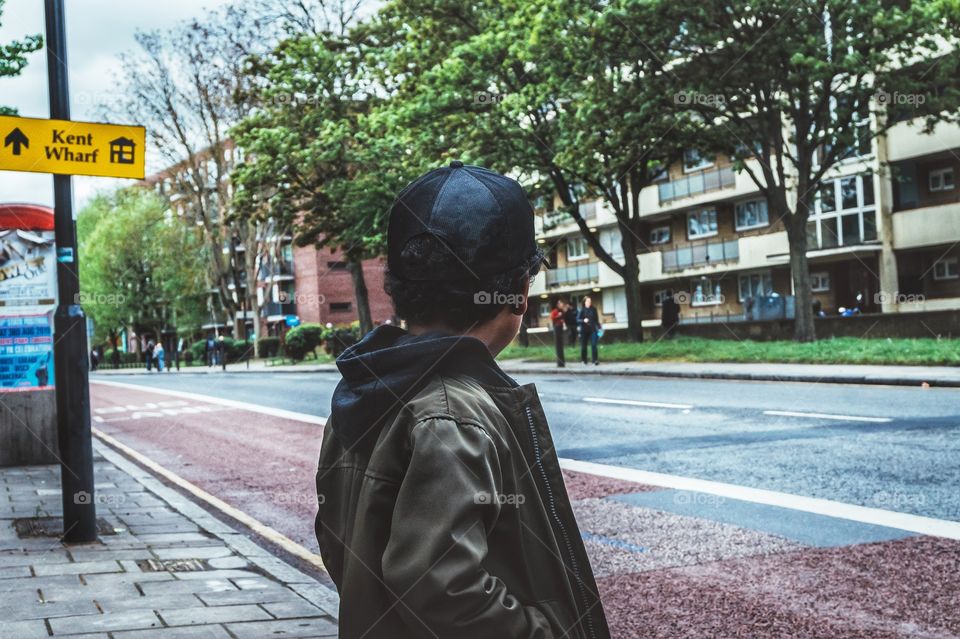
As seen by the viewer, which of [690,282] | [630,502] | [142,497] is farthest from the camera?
[690,282]

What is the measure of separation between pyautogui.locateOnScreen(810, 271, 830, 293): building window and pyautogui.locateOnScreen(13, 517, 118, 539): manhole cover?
39.1 meters

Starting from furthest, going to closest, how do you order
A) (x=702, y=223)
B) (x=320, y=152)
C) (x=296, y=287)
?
(x=296, y=287) → (x=702, y=223) → (x=320, y=152)

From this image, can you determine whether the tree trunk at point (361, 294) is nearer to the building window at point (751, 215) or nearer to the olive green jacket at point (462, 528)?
the building window at point (751, 215)

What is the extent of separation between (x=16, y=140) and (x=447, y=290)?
5555 millimetres

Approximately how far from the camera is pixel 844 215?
130ft

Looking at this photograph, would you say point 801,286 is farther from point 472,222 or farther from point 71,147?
point 472,222

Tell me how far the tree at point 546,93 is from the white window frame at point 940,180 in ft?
36.5

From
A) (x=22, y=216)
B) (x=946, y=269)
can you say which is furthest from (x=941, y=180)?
(x=22, y=216)

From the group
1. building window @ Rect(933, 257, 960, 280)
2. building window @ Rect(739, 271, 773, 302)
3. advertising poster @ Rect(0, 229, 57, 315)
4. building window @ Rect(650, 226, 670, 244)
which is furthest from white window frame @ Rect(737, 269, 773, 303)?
advertising poster @ Rect(0, 229, 57, 315)

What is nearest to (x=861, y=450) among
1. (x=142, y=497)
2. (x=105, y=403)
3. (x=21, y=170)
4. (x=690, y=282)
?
(x=142, y=497)

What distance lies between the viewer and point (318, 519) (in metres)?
1.98

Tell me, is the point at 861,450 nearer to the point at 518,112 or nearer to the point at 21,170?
the point at 21,170

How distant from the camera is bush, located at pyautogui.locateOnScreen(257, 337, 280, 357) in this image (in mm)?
62516

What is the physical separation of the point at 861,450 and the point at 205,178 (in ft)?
149
